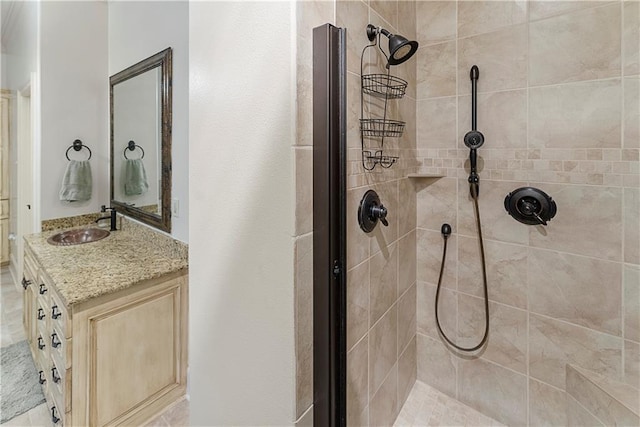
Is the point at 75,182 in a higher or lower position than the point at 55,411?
higher

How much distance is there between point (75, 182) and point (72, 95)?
0.72 metres

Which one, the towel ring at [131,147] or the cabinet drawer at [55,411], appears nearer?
the cabinet drawer at [55,411]

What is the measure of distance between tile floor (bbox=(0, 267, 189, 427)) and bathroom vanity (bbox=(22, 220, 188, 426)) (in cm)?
6

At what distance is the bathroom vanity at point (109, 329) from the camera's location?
1.36m

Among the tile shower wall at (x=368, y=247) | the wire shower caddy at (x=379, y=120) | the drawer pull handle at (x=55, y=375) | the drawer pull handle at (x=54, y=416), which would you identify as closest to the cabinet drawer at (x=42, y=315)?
the drawer pull handle at (x=55, y=375)

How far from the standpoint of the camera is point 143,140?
7.11ft

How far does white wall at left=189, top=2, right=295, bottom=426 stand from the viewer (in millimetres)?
679

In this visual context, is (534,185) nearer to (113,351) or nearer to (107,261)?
(113,351)

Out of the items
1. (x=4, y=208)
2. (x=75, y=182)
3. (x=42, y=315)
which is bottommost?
(x=42, y=315)

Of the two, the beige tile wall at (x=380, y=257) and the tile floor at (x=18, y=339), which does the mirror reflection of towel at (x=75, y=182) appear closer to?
the tile floor at (x=18, y=339)

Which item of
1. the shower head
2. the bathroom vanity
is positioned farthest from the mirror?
the shower head

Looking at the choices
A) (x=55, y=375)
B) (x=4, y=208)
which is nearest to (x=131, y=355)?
(x=55, y=375)

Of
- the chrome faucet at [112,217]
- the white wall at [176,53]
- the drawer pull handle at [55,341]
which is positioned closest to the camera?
the drawer pull handle at [55,341]

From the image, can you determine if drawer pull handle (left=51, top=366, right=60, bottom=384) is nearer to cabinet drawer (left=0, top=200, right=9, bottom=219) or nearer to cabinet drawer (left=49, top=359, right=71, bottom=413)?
cabinet drawer (left=49, top=359, right=71, bottom=413)
